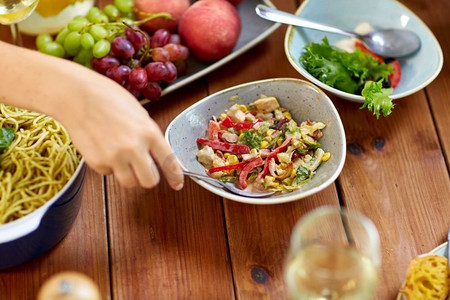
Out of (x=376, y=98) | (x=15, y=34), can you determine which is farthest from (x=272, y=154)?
(x=15, y=34)

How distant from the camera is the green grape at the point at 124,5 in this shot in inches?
61.8

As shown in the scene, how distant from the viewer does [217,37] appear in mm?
1526

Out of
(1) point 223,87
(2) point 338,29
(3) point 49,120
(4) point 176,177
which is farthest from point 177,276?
(2) point 338,29

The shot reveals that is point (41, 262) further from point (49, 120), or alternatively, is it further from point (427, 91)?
point (427, 91)

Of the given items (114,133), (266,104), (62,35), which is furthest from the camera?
(62,35)

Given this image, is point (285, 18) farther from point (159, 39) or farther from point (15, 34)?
point (15, 34)

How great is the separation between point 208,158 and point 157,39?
364mm

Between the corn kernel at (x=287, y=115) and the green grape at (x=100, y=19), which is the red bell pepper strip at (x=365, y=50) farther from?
the green grape at (x=100, y=19)

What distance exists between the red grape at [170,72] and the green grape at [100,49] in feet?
0.45

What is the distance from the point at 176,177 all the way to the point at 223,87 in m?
0.45

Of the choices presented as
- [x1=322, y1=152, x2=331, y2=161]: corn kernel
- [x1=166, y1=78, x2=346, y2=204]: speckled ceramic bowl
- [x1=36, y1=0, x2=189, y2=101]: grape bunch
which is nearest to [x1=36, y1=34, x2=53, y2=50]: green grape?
[x1=36, y1=0, x2=189, y2=101]: grape bunch

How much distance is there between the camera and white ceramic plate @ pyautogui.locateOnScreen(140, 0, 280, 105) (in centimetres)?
150

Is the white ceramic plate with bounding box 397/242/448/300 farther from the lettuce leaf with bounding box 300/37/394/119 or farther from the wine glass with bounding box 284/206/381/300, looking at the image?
the lettuce leaf with bounding box 300/37/394/119

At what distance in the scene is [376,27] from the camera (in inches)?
63.6
